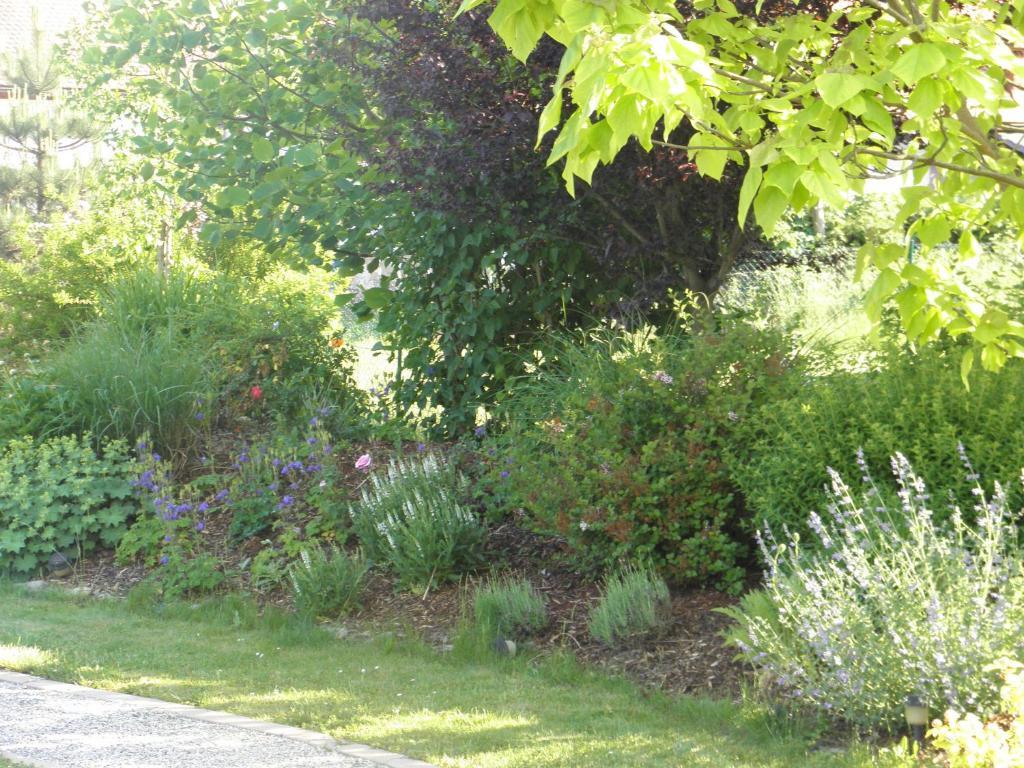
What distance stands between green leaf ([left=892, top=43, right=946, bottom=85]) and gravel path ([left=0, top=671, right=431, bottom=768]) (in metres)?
2.74

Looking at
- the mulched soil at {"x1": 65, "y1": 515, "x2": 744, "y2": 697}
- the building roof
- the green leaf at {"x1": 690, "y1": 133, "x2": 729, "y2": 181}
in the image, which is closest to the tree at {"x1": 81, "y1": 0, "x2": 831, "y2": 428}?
the mulched soil at {"x1": 65, "y1": 515, "x2": 744, "y2": 697}

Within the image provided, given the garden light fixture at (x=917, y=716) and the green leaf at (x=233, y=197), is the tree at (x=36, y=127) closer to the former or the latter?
the green leaf at (x=233, y=197)

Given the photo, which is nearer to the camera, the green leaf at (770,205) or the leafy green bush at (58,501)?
the green leaf at (770,205)

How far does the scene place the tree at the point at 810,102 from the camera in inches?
112

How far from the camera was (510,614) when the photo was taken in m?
5.76

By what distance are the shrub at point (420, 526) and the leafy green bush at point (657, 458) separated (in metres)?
0.37

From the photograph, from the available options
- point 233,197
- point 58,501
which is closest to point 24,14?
point 233,197

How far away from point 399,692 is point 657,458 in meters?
1.78

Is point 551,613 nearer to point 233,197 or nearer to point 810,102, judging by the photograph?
Answer: point 810,102

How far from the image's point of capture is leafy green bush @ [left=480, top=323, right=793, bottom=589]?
5887 mm

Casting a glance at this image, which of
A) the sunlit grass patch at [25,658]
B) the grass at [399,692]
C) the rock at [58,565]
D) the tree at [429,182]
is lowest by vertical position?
the grass at [399,692]

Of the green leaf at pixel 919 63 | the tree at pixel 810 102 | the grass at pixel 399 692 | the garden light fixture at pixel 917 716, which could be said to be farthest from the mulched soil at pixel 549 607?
the green leaf at pixel 919 63

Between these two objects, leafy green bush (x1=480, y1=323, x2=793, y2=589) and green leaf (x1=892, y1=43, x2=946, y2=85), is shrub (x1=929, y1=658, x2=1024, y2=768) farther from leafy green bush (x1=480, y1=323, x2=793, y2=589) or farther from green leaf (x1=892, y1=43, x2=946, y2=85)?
leafy green bush (x1=480, y1=323, x2=793, y2=589)

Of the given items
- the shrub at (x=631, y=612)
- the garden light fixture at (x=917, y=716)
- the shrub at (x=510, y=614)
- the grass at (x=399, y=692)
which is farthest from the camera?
the shrub at (x=510, y=614)
